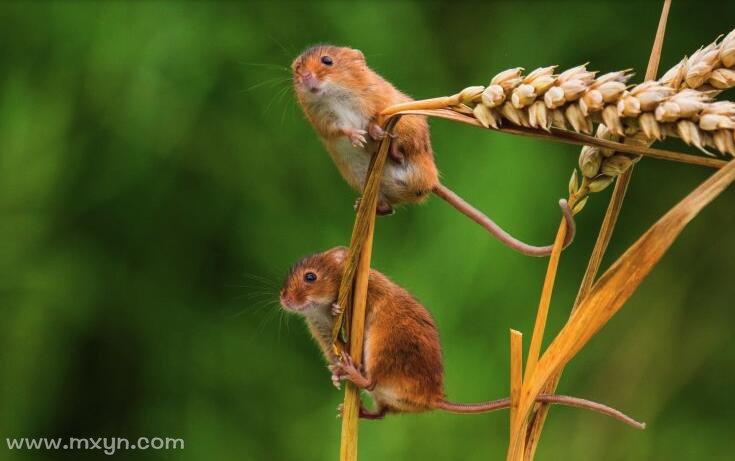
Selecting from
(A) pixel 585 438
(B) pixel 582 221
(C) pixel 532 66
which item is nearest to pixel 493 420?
(A) pixel 585 438

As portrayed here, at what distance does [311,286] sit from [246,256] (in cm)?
74

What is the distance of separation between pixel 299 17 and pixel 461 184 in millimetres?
744

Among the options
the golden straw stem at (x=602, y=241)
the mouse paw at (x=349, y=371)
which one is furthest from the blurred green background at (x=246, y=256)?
the golden straw stem at (x=602, y=241)

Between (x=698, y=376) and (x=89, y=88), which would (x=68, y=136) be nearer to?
→ (x=89, y=88)

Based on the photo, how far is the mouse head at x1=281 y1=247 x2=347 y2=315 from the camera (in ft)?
6.84

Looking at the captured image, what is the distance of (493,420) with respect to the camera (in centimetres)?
269

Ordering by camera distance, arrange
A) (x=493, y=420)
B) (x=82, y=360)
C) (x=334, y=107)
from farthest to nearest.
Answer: (x=82, y=360)
(x=493, y=420)
(x=334, y=107)

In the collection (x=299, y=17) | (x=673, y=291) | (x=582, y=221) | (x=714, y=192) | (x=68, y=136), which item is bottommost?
(x=714, y=192)

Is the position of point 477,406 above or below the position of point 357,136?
below

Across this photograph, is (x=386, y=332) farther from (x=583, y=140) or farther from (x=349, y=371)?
(x=583, y=140)

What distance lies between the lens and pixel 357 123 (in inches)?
73.4

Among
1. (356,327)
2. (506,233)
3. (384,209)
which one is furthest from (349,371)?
(384,209)

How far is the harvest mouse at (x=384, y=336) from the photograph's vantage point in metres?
1.85

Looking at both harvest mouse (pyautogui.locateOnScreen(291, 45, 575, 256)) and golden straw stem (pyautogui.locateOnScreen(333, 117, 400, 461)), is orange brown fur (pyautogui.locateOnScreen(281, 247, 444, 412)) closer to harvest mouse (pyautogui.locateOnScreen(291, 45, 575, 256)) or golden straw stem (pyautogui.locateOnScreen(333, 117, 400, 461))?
harvest mouse (pyautogui.locateOnScreen(291, 45, 575, 256))
